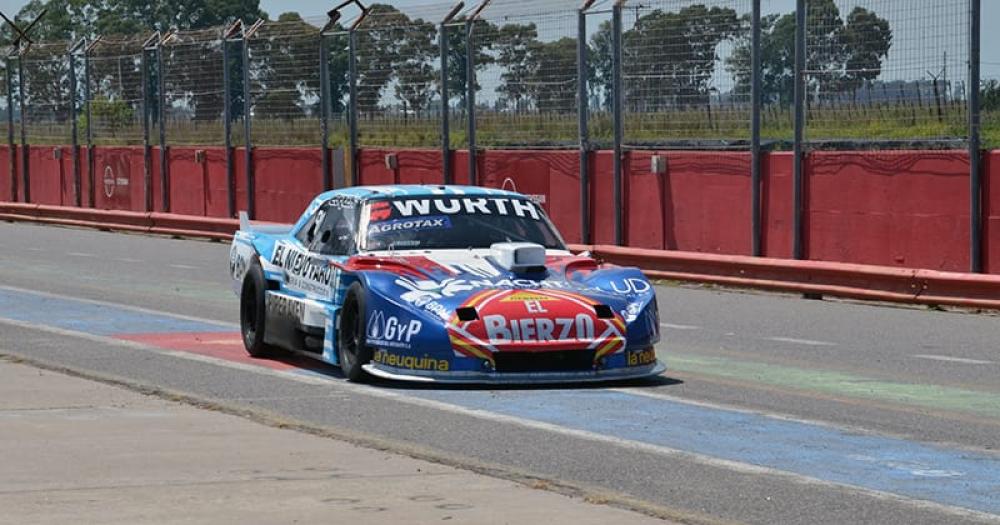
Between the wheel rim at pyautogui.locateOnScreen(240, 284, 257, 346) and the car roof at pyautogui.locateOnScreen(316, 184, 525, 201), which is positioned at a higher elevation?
the car roof at pyautogui.locateOnScreen(316, 184, 525, 201)

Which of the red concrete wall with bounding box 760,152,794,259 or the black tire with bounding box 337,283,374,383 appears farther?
the red concrete wall with bounding box 760,152,794,259

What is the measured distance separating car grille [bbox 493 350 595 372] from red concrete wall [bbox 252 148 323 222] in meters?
21.6

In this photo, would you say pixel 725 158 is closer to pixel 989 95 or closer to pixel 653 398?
pixel 989 95

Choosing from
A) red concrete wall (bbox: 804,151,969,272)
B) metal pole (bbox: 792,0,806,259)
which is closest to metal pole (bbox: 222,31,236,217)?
metal pole (bbox: 792,0,806,259)

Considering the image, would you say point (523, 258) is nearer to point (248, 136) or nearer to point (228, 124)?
point (248, 136)

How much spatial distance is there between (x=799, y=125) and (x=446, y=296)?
38.5 feet

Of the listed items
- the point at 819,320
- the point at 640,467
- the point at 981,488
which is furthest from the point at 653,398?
the point at 819,320

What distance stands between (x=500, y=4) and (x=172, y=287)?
8.71m

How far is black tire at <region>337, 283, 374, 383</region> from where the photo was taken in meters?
12.9

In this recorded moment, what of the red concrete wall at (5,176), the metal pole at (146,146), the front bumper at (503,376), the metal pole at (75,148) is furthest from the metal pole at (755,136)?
the red concrete wall at (5,176)

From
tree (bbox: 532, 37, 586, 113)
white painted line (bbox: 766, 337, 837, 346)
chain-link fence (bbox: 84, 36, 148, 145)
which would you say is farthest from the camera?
chain-link fence (bbox: 84, 36, 148, 145)

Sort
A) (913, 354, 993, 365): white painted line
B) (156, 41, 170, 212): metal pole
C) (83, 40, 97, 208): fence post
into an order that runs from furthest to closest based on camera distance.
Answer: (83, 40, 97, 208): fence post < (156, 41, 170, 212): metal pole < (913, 354, 993, 365): white painted line

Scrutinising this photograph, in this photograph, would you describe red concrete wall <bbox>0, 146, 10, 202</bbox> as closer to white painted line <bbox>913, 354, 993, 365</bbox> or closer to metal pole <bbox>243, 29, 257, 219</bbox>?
metal pole <bbox>243, 29, 257, 219</bbox>

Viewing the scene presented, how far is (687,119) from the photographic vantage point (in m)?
25.5
